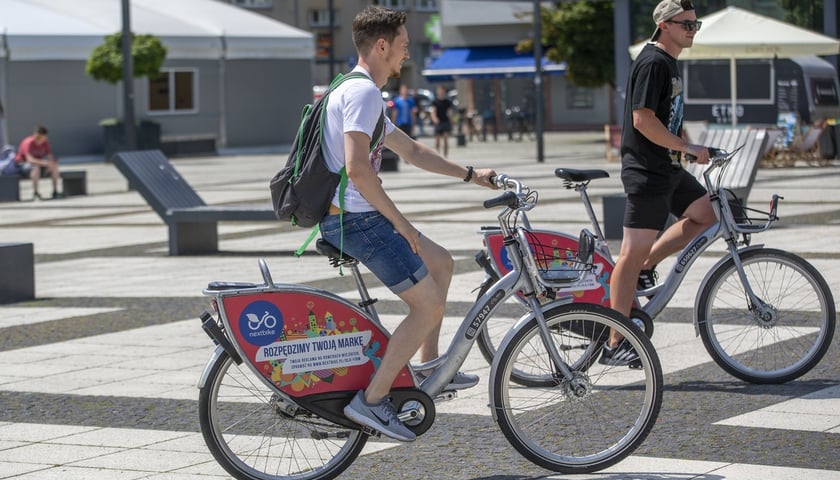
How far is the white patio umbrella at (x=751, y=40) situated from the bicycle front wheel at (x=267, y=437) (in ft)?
58.8

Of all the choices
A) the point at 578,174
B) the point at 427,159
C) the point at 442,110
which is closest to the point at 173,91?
the point at 442,110

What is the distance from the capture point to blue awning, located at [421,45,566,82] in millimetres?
53016

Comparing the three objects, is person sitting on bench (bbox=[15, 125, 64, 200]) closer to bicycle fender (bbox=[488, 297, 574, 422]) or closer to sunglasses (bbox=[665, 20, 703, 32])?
sunglasses (bbox=[665, 20, 703, 32])

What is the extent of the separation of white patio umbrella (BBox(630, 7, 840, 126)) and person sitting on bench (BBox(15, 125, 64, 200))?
10092mm

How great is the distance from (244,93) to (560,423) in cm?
3801

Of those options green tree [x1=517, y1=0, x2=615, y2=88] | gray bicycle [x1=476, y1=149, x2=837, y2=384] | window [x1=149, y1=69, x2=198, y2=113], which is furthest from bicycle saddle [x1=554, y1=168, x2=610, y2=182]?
window [x1=149, y1=69, x2=198, y2=113]

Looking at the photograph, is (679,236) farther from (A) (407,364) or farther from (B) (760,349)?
(A) (407,364)

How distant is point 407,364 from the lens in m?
5.15

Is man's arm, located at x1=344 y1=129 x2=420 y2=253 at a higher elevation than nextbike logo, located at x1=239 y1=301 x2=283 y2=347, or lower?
higher

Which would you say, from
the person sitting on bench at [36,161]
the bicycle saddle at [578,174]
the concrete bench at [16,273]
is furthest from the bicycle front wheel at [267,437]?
the person sitting on bench at [36,161]

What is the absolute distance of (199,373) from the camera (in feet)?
24.7

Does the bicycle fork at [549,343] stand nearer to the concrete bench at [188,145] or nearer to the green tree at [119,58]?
the green tree at [119,58]

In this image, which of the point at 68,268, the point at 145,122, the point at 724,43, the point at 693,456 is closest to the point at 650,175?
the point at 693,456

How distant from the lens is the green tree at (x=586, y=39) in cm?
3900
